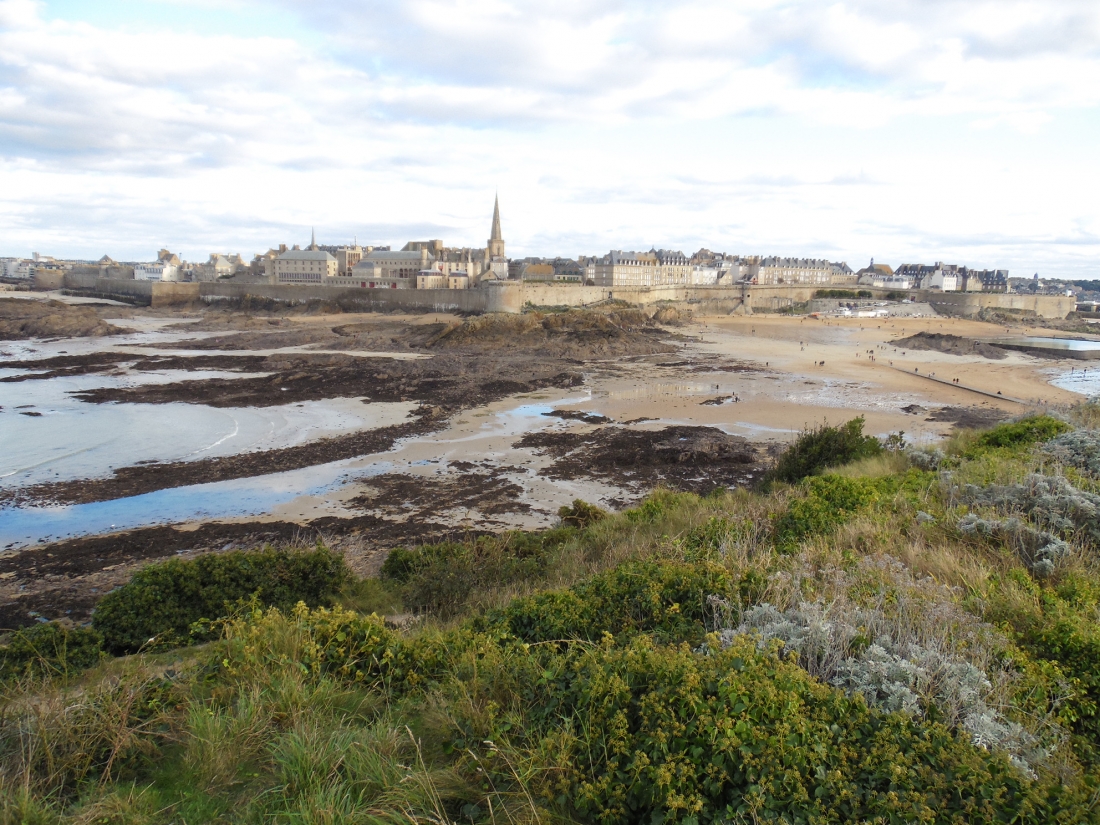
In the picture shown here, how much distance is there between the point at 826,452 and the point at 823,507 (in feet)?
14.7

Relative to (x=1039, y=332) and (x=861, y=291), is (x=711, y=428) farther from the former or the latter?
(x=861, y=291)

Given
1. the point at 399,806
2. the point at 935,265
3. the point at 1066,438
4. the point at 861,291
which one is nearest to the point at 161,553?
the point at 399,806

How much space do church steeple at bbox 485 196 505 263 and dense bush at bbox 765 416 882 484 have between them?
78.1 metres

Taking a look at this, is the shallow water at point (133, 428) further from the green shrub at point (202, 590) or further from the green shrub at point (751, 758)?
the green shrub at point (751, 758)

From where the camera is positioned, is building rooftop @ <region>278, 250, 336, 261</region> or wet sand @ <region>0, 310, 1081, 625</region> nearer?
wet sand @ <region>0, 310, 1081, 625</region>

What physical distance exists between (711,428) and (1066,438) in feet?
30.1

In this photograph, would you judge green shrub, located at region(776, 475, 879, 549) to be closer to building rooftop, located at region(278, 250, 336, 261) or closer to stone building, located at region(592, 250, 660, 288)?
stone building, located at region(592, 250, 660, 288)

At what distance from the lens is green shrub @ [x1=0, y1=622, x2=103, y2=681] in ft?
15.0

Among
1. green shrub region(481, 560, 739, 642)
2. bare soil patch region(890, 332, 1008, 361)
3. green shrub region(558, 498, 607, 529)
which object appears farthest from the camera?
bare soil patch region(890, 332, 1008, 361)

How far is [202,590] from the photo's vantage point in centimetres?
611

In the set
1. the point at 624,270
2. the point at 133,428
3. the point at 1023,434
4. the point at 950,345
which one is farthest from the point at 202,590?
the point at 624,270

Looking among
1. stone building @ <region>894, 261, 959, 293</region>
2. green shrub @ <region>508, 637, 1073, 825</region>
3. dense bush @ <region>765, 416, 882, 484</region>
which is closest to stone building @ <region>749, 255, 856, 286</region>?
stone building @ <region>894, 261, 959, 293</region>

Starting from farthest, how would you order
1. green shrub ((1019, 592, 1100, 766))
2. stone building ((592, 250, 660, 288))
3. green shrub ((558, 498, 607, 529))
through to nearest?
stone building ((592, 250, 660, 288)) → green shrub ((558, 498, 607, 529)) → green shrub ((1019, 592, 1100, 766))

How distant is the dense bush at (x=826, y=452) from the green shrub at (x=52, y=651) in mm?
8505
